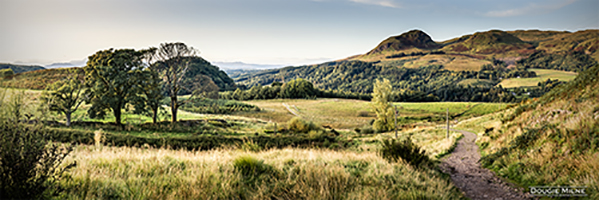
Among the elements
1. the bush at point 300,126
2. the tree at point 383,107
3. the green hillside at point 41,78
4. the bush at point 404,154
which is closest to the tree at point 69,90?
the green hillside at point 41,78

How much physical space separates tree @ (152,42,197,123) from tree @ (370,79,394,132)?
109ft

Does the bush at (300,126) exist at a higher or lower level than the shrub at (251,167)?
lower

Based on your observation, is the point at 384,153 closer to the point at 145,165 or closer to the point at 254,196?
the point at 254,196

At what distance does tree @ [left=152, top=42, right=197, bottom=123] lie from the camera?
30422mm

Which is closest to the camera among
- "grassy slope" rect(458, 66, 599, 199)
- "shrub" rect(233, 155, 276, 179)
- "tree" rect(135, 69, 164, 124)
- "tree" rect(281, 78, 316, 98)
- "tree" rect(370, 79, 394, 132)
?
"shrub" rect(233, 155, 276, 179)

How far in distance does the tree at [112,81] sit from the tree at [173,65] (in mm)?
2852

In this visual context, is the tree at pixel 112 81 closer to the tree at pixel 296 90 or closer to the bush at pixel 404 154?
the bush at pixel 404 154

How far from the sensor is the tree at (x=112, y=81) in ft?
82.9

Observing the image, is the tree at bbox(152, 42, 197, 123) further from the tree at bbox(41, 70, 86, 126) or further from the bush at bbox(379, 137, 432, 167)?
the bush at bbox(379, 137, 432, 167)

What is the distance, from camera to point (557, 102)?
36.7 ft

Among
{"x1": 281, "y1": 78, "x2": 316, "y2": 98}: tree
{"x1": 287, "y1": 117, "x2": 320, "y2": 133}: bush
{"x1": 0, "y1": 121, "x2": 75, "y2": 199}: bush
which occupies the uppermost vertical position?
→ {"x1": 0, "y1": 121, "x2": 75, "y2": 199}: bush


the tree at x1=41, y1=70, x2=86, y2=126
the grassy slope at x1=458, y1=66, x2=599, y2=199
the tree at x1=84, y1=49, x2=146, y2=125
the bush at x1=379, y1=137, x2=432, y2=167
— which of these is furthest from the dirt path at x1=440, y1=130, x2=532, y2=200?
the tree at x1=41, y1=70, x2=86, y2=126

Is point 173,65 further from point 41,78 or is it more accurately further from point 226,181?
point 226,181

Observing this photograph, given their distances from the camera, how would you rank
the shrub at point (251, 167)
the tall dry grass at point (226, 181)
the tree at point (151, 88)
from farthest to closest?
the tree at point (151, 88) < the shrub at point (251, 167) < the tall dry grass at point (226, 181)
